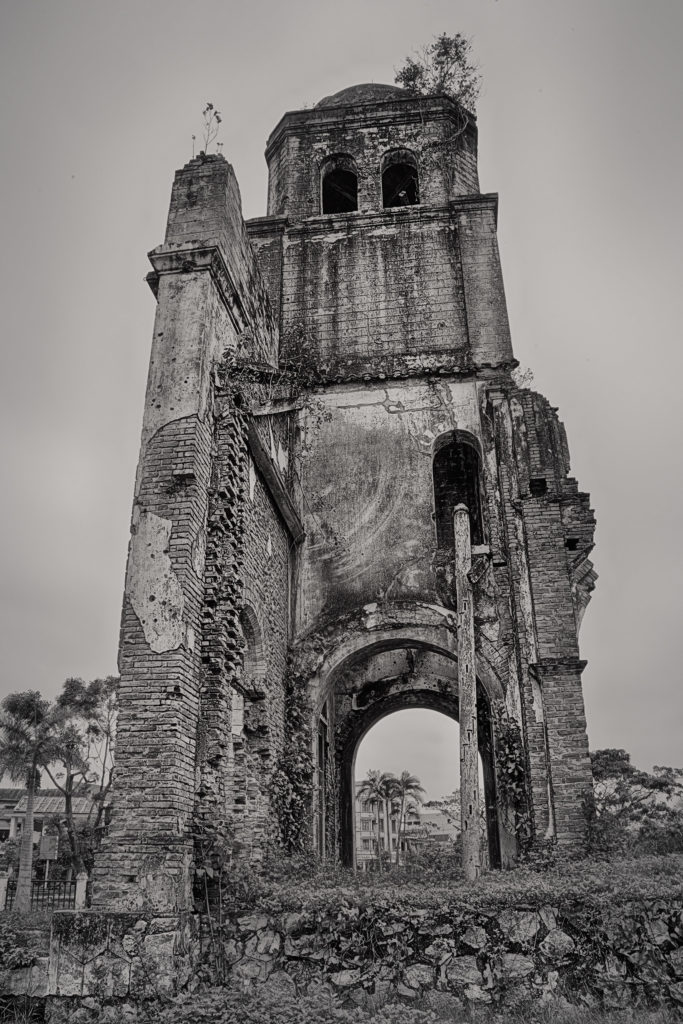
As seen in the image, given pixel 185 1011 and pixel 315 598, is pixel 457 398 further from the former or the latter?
pixel 185 1011

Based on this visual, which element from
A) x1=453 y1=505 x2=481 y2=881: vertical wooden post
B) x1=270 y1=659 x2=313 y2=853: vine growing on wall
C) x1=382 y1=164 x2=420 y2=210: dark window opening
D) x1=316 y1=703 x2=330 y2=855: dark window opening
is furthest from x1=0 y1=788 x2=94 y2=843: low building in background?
x1=453 y1=505 x2=481 y2=881: vertical wooden post

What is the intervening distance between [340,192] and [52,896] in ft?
56.7

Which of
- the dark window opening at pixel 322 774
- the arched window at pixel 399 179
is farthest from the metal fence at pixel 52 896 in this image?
the arched window at pixel 399 179

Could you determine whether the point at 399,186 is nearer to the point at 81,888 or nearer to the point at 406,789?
the point at 81,888

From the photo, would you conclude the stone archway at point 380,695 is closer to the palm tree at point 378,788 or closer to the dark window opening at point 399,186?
the dark window opening at point 399,186

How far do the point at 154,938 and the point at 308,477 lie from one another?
7770 mm

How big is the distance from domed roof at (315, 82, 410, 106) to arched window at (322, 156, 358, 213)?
1.30 m

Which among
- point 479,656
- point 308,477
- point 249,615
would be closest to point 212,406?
point 249,615

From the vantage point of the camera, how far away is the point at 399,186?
17500 millimetres

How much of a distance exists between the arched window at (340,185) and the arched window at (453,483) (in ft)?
20.2

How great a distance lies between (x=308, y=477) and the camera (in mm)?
13578

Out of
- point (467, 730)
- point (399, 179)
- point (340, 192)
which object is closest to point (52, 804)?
point (340, 192)

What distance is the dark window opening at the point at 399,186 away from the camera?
56.4ft

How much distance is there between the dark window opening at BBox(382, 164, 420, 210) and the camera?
17188mm
